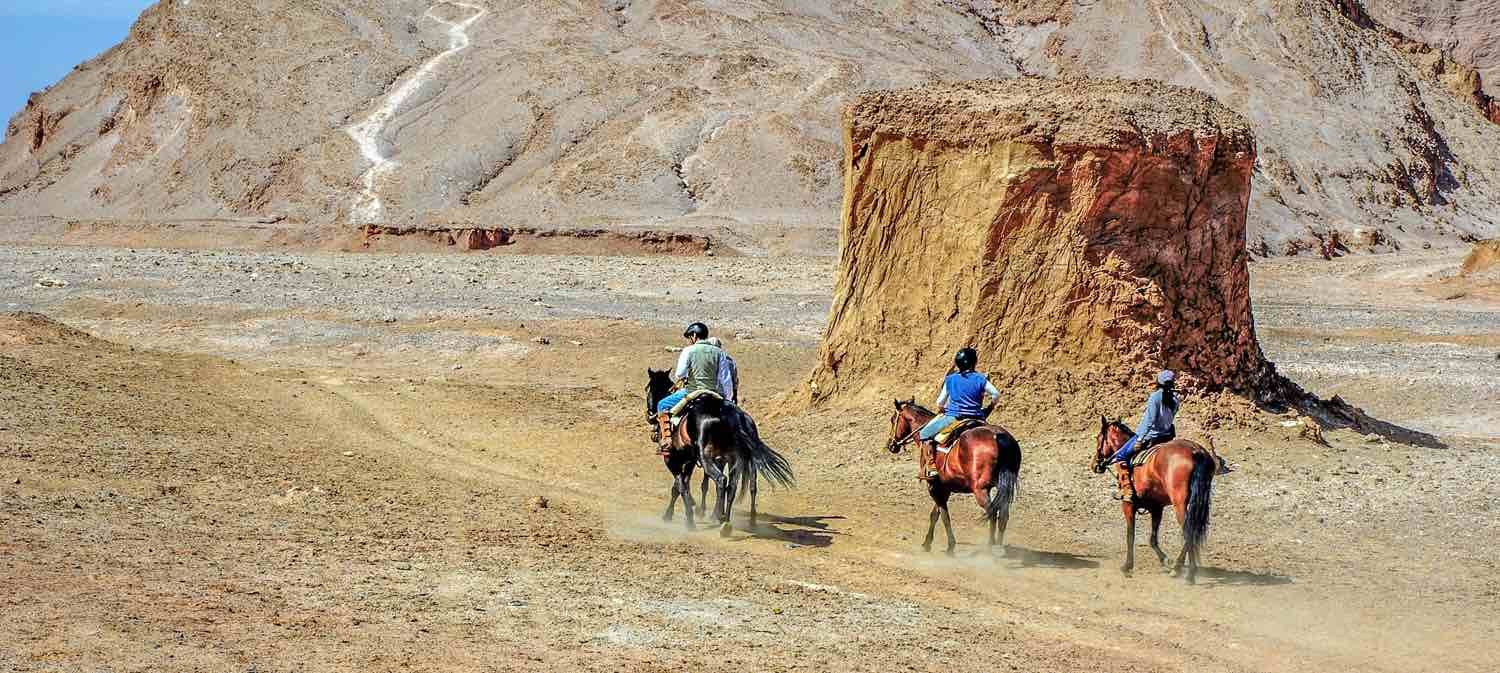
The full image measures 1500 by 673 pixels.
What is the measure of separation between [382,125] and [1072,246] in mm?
60571

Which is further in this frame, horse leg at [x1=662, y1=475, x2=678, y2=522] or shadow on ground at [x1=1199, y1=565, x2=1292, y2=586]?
horse leg at [x1=662, y1=475, x2=678, y2=522]

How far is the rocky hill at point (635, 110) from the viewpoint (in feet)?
212

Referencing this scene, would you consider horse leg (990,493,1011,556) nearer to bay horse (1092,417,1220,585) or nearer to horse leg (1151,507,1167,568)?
bay horse (1092,417,1220,585)

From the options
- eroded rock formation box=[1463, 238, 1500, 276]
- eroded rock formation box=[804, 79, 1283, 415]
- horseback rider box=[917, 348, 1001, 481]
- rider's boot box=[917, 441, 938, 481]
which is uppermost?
eroded rock formation box=[1463, 238, 1500, 276]

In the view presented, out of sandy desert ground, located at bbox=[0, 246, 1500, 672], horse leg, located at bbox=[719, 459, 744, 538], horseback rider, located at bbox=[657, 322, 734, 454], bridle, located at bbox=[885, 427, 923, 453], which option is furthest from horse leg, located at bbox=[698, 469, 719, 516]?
bridle, located at bbox=[885, 427, 923, 453]

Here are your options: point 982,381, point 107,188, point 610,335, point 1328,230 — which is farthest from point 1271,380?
point 107,188

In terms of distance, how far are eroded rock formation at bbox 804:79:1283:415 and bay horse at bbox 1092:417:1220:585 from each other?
14.6ft

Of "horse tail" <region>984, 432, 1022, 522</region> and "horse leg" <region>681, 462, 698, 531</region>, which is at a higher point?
"horse tail" <region>984, 432, 1022, 522</region>

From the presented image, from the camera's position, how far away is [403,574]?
10.4 meters

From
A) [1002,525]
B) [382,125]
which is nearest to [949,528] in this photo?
[1002,525]

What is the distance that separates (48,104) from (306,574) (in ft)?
290

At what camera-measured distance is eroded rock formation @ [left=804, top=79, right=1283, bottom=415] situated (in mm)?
15961

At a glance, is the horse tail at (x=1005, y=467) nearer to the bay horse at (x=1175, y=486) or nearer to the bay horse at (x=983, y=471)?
the bay horse at (x=983, y=471)

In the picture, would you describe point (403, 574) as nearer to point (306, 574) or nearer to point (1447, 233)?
point (306, 574)
